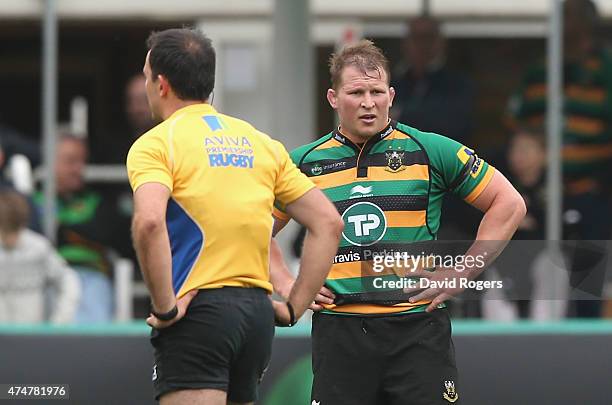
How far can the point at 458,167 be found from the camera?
5.29 metres

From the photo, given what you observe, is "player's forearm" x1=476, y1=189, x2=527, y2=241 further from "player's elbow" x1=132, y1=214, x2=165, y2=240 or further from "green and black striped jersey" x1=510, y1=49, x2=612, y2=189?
"green and black striped jersey" x1=510, y1=49, x2=612, y2=189

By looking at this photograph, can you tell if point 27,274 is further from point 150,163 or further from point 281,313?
point 150,163

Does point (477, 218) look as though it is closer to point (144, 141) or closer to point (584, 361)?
point (584, 361)

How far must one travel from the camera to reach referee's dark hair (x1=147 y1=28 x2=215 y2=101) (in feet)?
15.9

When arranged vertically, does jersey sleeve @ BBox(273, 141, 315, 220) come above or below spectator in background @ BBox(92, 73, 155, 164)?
below

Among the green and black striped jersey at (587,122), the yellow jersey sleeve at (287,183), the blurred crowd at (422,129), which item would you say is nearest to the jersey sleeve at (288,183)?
the yellow jersey sleeve at (287,183)

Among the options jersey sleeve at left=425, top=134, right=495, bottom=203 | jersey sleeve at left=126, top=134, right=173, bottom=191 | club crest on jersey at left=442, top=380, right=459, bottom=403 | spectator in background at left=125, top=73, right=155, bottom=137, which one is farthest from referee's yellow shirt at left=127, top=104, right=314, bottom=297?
spectator in background at left=125, top=73, right=155, bottom=137

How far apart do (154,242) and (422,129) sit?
4.32 m

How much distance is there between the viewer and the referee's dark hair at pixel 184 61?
484cm

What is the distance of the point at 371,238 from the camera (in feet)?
17.4

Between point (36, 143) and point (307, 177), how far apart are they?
4.70m

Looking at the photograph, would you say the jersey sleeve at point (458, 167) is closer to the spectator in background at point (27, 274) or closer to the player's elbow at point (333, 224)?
the player's elbow at point (333, 224)

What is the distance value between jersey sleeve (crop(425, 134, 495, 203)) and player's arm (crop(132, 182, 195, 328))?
121 cm

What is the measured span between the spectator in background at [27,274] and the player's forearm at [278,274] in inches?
134
